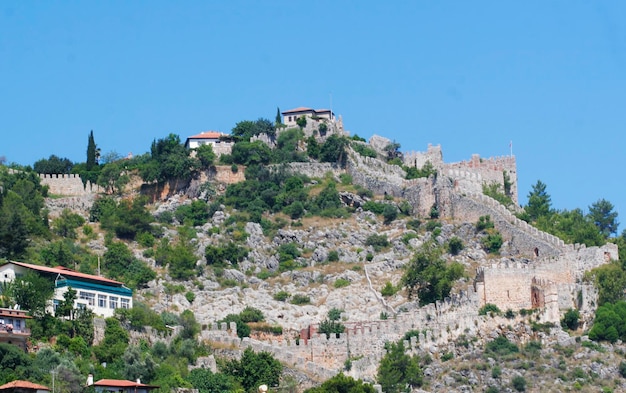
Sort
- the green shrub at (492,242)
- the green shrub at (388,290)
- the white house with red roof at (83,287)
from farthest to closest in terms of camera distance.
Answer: the green shrub at (492,242) → the green shrub at (388,290) → the white house with red roof at (83,287)

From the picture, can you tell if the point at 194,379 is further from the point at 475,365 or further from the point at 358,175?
the point at 358,175

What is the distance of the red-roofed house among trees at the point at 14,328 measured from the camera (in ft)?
205

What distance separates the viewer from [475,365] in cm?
7181

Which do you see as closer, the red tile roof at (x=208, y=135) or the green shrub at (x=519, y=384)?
the green shrub at (x=519, y=384)

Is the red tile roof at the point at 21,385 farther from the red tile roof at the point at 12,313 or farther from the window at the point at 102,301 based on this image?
the window at the point at 102,301

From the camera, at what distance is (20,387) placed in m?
55.6

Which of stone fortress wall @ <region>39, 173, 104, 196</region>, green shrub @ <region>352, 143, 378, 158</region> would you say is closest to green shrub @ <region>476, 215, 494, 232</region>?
green shrub @ <region>352, 143, 378, 158</region>

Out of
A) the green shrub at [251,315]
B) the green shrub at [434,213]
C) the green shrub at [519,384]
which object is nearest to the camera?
the green shrub at [519,384]

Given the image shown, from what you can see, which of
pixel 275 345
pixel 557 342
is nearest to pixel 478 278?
pixel 557 342

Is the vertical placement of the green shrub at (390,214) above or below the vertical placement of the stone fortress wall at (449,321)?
above

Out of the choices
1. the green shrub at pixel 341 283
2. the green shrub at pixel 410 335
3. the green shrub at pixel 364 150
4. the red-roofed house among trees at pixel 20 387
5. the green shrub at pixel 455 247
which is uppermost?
the green shrub at pixel 364 150

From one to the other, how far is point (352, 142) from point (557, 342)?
3329 centimetres

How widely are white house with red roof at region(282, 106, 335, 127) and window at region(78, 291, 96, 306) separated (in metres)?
37.6

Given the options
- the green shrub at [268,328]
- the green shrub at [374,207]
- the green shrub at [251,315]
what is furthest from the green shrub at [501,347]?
the green shrub at [374,207]
